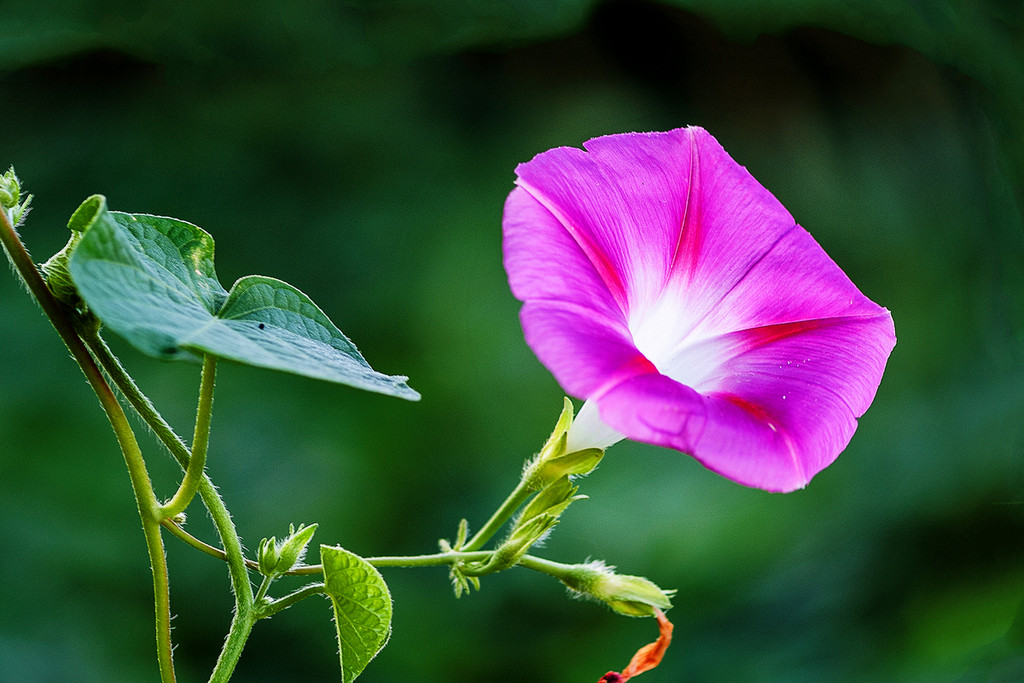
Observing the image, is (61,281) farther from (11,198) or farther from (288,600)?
(288,600)

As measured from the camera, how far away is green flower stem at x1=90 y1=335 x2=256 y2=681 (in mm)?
467

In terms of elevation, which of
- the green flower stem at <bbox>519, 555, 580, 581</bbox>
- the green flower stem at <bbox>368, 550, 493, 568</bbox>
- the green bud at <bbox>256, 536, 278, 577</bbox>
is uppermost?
the green flower stem at <bbox>519, 555, 580, 581</bbox>

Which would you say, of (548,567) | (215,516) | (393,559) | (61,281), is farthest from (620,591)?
(61,281)

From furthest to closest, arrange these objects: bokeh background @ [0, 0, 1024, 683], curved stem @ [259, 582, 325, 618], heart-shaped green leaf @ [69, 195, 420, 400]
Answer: bokeh background @ [0, 0, 1024, 683] < curved stem @ [259, 582, 325, 618] < heart-shaped green leaf @ [69, 195, 420, 400]

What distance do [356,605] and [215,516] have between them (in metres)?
0.10

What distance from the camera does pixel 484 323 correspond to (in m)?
1.82

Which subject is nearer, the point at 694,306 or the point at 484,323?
the point at 694,306

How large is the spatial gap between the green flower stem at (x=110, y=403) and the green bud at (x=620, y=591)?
25 cm

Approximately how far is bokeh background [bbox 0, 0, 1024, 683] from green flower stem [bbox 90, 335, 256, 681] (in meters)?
1.19

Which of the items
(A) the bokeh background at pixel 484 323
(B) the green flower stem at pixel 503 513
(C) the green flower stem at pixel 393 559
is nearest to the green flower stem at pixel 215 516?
(C) the green flower stem at pixel 393 559

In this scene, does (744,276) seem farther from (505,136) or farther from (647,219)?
(505,136)

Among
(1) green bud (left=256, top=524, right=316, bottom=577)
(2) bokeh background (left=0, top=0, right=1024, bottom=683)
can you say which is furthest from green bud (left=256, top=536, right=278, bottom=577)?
(2) bokeh background (left=0, top=0, right=1024, bottom=683)

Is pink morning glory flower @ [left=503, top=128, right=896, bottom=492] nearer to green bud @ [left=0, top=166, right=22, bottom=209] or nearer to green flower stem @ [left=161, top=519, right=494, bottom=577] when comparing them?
green flower stem @ [left=161, top=519, right=494, bottom=577]

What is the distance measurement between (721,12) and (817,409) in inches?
62.5
